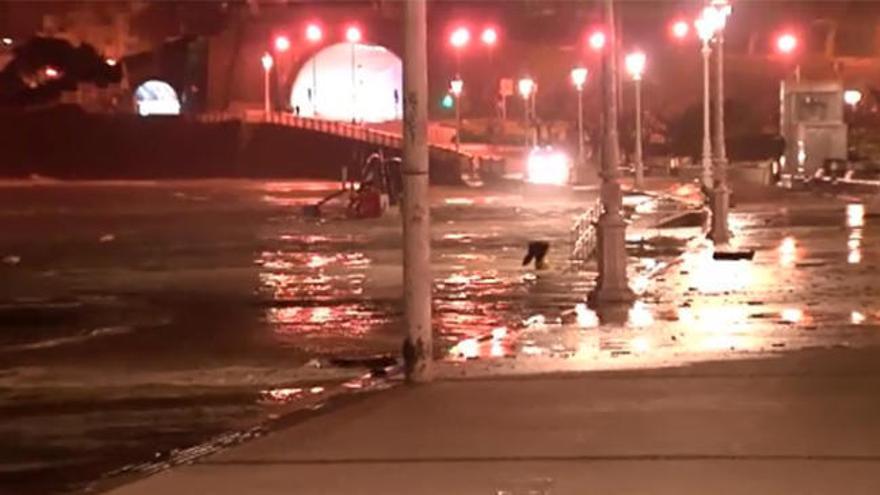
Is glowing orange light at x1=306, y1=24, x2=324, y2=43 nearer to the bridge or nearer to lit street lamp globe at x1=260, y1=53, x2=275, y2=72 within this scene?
lit street lamp globe at x1=260, y1=53, x2=275, y2=72

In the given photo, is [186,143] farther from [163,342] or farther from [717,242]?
[163,342]

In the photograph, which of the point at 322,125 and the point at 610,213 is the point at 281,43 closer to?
the point at 322,125

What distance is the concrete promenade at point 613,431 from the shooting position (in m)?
10.8

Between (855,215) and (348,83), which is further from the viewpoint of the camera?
(348,83)

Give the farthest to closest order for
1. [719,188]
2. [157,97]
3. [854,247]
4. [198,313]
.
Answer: [157,97]
[719,188]
[854,247]
[198,313]

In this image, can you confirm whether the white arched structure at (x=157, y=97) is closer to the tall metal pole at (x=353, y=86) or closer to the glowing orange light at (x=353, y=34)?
the tall metal pole at (x=353, y=86)

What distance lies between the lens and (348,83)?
134 m

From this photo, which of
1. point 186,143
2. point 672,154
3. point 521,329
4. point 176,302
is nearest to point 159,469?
point 521,329

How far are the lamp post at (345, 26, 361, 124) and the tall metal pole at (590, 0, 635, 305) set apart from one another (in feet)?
305

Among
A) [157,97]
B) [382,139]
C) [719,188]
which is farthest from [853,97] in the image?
[719,188]

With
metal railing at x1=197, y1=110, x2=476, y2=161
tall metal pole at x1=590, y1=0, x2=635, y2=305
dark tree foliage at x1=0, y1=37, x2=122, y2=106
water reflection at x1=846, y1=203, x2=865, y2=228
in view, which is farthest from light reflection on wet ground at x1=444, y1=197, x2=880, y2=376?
dark tree foliage at x1=0, y1=37, x2=122, y2=106

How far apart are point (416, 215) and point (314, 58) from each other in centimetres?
11680

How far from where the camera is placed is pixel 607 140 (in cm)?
2264

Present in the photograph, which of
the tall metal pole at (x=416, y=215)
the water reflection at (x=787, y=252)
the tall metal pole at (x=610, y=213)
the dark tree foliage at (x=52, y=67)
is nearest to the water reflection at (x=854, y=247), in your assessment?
the water reflection at (x=787, y=252)
